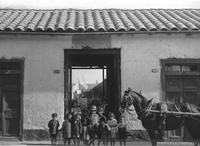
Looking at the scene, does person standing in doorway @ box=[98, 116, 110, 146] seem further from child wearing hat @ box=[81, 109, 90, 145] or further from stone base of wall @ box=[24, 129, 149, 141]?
stone base of wall @ box=[24, 129, 149, 141]

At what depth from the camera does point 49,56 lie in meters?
9.52

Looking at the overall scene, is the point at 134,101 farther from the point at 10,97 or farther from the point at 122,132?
the point at 10,97

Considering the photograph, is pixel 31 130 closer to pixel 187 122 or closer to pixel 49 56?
pixel 49 56

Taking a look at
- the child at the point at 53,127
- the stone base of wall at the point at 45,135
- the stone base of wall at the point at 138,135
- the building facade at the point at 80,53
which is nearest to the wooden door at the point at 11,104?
the building facade at the point at 80,53

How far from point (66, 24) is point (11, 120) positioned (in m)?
3.40

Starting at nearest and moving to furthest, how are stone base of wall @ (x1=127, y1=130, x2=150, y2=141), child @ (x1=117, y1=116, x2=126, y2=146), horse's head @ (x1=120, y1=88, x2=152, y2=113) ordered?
horse's head @ (x1=120, y1=88, x2=152, y2=113), child @ (x1=117, y1=116, x2=126, y2=146), stone base of wall @ (x1=127, y1=130, x2=150, y2=141)

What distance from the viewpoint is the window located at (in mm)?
9453

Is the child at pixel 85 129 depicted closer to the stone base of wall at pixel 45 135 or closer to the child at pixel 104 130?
the child at pixel 104 130

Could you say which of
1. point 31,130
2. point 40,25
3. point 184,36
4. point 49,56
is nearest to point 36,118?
point 31,130

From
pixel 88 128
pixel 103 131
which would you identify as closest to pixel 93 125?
pixel 88 128

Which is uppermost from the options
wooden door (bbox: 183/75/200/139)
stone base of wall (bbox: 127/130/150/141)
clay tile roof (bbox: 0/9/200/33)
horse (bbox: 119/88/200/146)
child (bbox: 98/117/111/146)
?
clay tile roof (bbox: 0/9/200/33)

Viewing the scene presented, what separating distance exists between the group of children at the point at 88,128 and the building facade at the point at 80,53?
0.96m

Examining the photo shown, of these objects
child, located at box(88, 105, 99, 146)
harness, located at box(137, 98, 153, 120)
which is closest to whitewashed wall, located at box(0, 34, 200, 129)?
child, located at box(88, 105, 99, 146)

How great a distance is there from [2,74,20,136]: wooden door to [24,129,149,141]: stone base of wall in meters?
0.39
